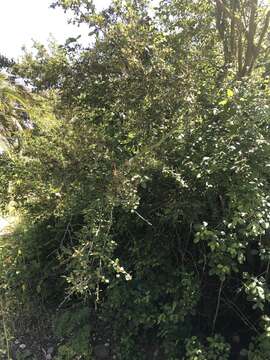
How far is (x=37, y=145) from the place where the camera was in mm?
2684

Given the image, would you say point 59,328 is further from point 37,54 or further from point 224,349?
point 37,54

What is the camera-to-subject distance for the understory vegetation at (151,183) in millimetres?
2285

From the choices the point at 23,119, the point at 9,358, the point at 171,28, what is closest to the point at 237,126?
the point at 171,28

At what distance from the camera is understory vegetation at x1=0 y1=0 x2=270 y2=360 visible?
229 cm

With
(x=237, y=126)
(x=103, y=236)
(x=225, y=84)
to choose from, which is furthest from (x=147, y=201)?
(x=225, y=84)

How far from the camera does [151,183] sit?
253cm

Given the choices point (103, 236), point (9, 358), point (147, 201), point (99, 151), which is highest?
point (99, 151)

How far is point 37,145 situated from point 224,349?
1.66m

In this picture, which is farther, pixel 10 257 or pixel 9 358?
pixel 10 257

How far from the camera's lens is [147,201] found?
8.54 ft

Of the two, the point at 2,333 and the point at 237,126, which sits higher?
the point at 237,126

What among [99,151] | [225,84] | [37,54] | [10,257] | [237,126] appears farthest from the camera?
[10,257]

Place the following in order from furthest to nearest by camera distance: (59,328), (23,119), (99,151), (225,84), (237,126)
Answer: (23,119), (59,328), (225,84), (99,151), (237,126)

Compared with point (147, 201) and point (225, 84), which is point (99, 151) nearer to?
point (147, 201)
